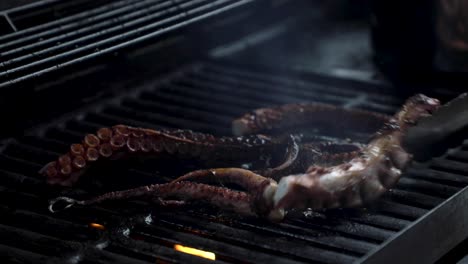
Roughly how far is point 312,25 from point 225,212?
3.24 m

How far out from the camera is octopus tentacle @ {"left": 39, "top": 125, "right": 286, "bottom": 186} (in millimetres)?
3074

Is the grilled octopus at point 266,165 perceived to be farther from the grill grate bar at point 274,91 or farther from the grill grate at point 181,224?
the grill grate bar at point 274,91

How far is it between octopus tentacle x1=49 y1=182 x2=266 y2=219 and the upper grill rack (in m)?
0.54

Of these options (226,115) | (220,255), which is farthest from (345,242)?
(226,115)

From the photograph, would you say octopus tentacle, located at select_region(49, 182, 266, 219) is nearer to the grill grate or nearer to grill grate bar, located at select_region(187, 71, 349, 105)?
the grill grate

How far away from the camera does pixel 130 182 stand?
124 inches

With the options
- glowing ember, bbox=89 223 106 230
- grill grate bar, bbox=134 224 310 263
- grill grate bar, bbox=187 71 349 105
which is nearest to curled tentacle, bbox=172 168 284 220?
grill grate bar, bbox=134 224 310 263

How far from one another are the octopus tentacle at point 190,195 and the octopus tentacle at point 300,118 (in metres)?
0.72

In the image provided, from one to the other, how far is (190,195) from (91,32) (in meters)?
0.91

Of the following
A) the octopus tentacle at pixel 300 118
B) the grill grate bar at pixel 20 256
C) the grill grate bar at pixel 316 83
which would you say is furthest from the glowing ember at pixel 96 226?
the grill grate bar at pixel 316 83

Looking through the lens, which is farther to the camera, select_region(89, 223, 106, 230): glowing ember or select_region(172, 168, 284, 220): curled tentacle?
select_region(89, 223, 106, 230): glowing ember

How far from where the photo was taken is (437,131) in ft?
10.5

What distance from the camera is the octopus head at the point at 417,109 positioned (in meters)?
3.16

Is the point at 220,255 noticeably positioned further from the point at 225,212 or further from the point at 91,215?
the point at 91,215
